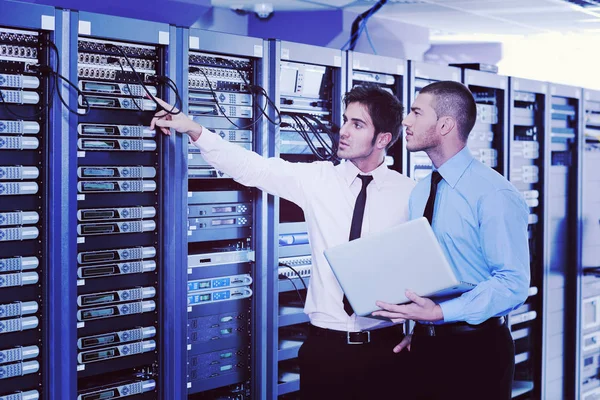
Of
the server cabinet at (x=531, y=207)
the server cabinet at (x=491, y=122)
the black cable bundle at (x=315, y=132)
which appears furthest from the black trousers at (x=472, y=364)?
the server cabinet at (x=531, y=207)

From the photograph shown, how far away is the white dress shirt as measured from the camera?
8.34 ft

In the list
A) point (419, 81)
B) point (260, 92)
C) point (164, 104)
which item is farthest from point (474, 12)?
point (164, 104)

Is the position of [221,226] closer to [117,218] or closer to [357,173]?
[117,218]

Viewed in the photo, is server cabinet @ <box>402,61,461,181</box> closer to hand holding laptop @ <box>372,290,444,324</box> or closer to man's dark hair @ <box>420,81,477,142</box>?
man's dark hair @ <box>420,81,477,142</box>

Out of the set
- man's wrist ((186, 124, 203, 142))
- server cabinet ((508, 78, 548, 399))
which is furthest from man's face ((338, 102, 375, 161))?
server cabinet ((508, 78, 548, 399))

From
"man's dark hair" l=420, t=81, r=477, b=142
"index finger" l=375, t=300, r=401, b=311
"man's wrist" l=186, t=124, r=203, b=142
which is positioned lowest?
"index finger" l=375, t=300, r=401, b=311

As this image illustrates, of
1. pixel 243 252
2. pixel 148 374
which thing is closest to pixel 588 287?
pixel 243 252

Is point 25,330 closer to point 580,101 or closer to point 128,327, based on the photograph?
point 128,327

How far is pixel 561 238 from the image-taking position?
4.65 meters

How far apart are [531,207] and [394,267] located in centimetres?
251

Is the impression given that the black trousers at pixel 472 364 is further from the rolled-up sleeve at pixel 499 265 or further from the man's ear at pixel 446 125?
the man's ear at pixel 446 125

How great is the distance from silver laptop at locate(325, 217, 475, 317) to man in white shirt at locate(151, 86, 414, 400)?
0.25m

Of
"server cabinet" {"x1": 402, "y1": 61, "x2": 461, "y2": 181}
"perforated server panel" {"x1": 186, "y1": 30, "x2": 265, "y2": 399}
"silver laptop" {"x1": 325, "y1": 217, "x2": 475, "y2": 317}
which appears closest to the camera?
"silver laptop" {"x1": 325, "y1": 217, "x2": 475, "y2": 317}

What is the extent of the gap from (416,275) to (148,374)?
1089 mm
